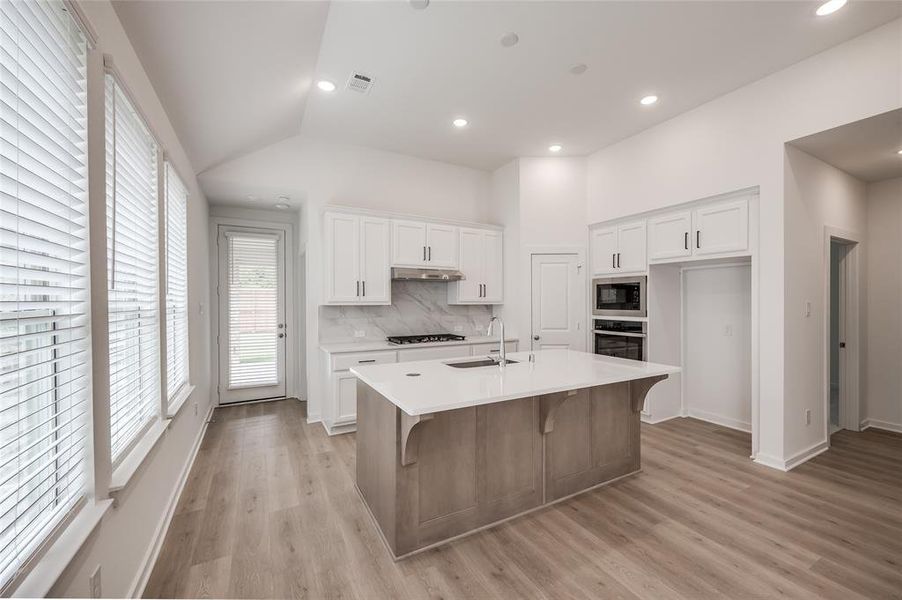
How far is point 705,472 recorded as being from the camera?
10.0ft

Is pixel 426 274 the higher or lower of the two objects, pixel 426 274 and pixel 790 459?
the higher

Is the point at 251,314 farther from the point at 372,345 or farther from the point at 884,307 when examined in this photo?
the point at 884,307

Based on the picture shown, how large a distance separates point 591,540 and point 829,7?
3501 mm

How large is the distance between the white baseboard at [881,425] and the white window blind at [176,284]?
6.42m

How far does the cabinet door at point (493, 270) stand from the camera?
16.4 ft

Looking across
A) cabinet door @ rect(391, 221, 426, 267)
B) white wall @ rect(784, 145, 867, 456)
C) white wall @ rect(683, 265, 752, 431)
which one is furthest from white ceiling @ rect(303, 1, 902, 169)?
white wall @ rect(683, 265, 752, 431)

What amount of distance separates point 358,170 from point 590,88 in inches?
104

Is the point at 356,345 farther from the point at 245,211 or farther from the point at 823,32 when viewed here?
the point at 823,32

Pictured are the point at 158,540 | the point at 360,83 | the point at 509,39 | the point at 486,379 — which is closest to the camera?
the point at 158,540

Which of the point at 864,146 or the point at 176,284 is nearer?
the point at 176,284

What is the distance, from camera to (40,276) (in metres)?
1.12

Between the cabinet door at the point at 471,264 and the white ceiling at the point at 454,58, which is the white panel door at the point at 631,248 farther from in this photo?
the cabinet door at the point at 471,264

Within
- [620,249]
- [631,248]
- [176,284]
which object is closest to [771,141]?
[631,248]

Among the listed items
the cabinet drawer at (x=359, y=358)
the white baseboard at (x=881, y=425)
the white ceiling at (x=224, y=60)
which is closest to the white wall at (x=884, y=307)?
the white baseboard at (x=881, y=425)
